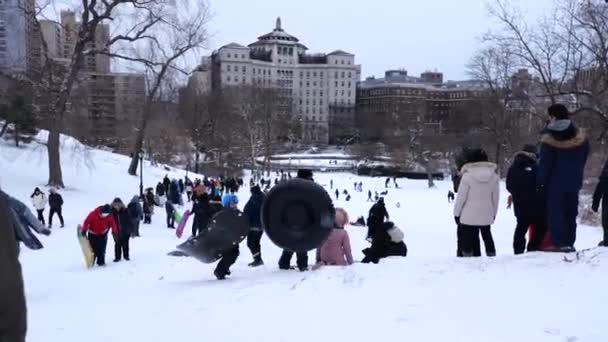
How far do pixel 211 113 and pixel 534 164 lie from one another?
174 ft

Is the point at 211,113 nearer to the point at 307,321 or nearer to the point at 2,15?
the point at 2,15

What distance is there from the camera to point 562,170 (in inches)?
240

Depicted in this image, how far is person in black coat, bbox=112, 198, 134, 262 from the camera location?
11742mm

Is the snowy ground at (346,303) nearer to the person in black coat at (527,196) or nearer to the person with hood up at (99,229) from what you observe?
the person in black coat at (527,196)

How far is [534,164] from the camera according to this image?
705 centimetres

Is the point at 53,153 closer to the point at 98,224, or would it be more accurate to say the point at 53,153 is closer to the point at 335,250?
the point at 98,224

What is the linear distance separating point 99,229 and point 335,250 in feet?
17.9

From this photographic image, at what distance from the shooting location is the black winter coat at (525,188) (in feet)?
22.7

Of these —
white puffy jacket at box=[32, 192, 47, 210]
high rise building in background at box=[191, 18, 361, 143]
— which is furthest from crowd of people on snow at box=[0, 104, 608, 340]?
high rise building in background at box=[191, 18, 361, 143]

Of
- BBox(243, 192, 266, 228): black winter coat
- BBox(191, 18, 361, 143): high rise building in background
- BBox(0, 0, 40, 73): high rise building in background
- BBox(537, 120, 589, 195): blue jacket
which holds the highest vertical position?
BBox(191, 18, 361, 143): high rise building in background

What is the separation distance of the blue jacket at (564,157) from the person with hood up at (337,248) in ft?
9.97

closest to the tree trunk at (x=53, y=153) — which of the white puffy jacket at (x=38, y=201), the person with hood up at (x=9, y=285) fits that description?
the white puffy jacket at (x=38, y=201)

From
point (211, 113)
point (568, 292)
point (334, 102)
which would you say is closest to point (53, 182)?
point (568, 292)

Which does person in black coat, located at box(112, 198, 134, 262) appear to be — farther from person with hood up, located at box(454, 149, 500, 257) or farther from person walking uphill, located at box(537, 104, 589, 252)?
person walking uphill, located at box(537, 104, 589, 252)
